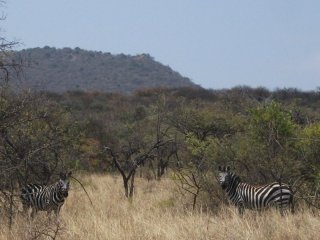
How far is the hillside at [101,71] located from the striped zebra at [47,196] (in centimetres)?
8615

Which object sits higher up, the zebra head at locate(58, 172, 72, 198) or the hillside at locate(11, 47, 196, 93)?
the hillside at locate(11, 47, 196, 93)

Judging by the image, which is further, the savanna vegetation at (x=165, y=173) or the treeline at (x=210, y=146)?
the treeline at (x=210, y=146)

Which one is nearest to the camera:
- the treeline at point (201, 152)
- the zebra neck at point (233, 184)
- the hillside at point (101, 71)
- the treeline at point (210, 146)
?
the treeline at point (201, 152)

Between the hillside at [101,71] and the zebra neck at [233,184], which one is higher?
the hillside at [101,71]

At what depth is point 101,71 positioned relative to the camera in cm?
11450

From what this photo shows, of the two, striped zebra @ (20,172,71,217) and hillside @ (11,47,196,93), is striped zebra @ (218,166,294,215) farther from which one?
hillside @ (11,47,196,93)

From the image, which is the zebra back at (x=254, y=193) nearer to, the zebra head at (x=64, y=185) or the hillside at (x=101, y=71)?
the zebra head at (x=64, y=185)

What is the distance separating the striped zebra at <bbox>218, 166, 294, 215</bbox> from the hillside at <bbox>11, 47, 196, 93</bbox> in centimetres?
8672

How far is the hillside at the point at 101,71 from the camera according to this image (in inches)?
4082

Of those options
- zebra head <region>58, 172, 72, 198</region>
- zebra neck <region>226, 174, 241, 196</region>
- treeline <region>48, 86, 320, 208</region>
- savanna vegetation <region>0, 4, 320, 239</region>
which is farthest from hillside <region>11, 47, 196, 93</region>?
zebra neck <region>226, 174, 241, 196</region>

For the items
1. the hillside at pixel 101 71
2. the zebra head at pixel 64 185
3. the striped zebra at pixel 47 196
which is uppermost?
the hillside at pixel 101 71

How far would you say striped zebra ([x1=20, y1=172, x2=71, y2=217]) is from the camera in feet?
37.4

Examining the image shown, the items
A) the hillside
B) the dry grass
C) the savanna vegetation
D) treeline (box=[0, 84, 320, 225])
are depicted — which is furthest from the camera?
the hillside

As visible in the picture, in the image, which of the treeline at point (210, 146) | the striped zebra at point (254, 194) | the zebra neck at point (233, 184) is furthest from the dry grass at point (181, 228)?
the zebra neck at point (233, 184)
